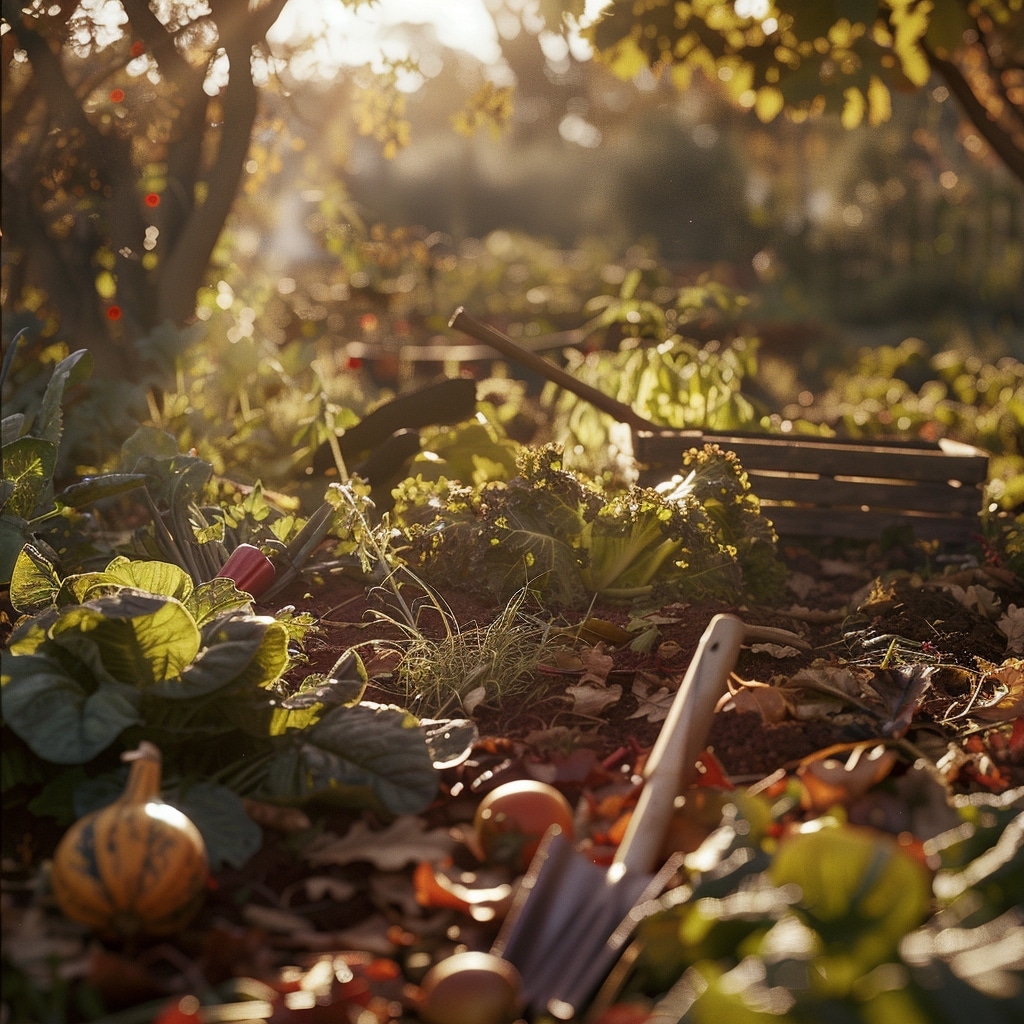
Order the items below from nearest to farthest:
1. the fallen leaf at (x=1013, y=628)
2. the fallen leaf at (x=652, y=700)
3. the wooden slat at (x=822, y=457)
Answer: the fallen leaf at (x=652, y=700)
the fallen leaf at (x=1013, y=628)
the wooden slat at (x=822, y=457)

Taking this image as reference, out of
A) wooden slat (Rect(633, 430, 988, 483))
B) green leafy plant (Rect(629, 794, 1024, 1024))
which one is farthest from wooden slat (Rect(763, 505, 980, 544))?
green leafy plant (Rect(629, 794, 1024, 1024))

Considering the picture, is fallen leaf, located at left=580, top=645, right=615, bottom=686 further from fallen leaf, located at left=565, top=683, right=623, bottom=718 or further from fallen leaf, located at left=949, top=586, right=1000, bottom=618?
fallen leaf, located at left=949, top=586, right=1000, bottom=618

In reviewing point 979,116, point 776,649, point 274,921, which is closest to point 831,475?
point 776,649

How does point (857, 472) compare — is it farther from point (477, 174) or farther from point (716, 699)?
point (477, 174)

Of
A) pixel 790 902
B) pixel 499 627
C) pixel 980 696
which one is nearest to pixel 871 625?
pixel 980 696

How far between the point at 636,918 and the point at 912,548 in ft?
10.2

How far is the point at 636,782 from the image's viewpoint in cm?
207

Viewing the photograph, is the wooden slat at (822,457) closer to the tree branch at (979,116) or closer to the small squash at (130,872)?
the tree branch at (979,116)

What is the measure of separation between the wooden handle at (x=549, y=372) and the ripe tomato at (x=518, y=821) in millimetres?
2644

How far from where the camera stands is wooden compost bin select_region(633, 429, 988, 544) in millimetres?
4312

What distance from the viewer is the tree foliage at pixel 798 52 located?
5105 mm

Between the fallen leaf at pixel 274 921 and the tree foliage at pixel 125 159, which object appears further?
the tree foliage at pixel 125 159

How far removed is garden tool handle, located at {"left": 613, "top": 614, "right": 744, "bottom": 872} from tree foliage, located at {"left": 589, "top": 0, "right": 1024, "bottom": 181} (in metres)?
3.64

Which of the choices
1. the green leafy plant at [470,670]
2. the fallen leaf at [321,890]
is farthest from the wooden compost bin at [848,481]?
the fallen leaf at [321,890]
